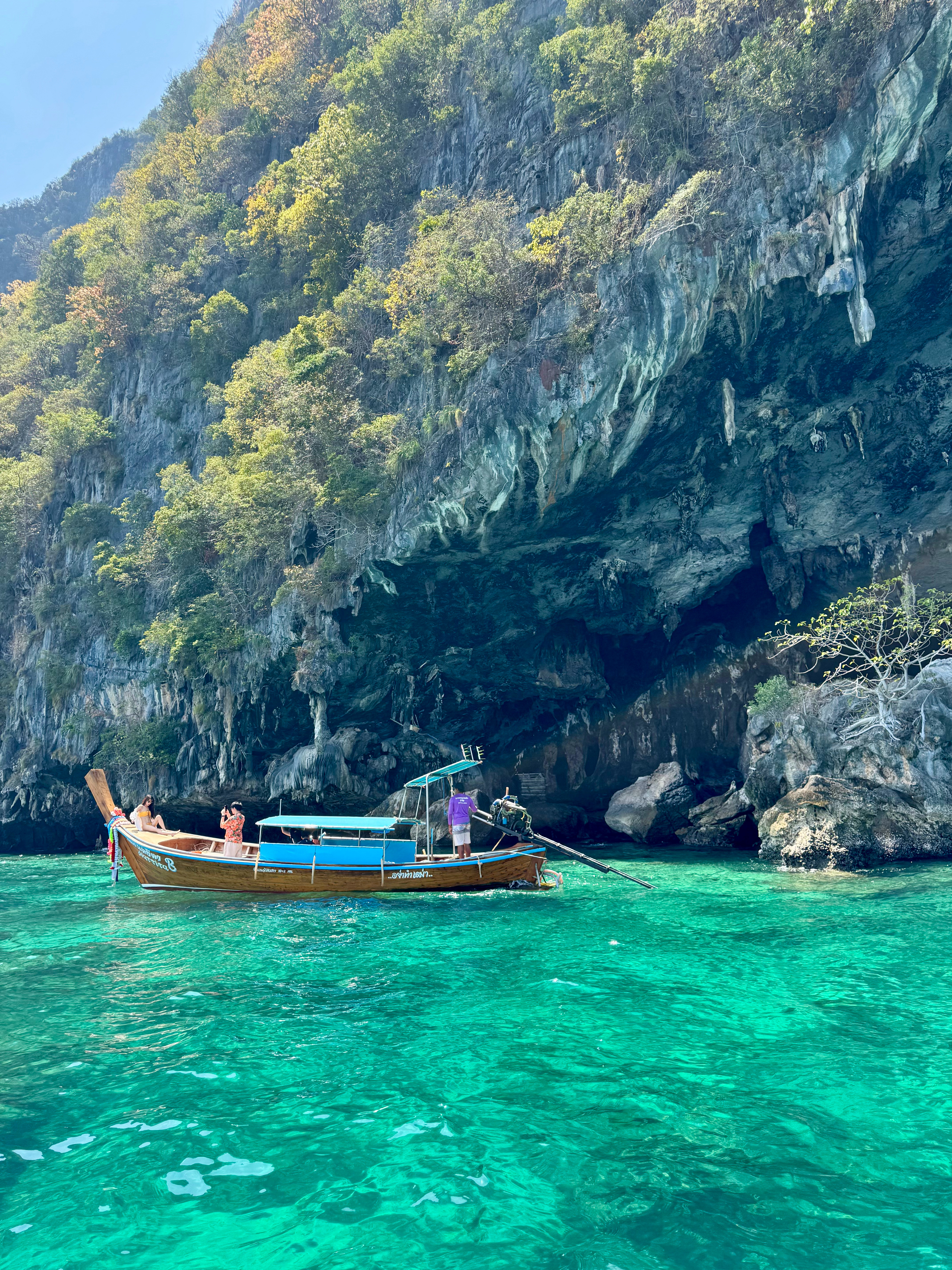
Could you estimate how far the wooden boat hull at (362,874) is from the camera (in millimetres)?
16562

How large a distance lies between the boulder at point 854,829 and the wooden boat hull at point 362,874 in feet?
18.5

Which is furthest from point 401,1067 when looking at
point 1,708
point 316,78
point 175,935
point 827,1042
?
point 316,78

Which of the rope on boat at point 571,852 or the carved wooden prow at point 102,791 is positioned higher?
the carved wooden prow at point 102,791

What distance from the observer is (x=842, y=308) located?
18.1 m

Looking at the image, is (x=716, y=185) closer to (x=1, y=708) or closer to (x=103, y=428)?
(x=103, y=428)

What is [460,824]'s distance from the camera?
1756 cm

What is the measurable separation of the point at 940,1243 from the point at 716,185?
788 inches

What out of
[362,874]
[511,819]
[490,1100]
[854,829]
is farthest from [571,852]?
[490,1100]

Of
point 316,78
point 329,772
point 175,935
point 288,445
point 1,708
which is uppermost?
point 316,78

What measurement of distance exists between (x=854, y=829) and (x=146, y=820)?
54.7ft

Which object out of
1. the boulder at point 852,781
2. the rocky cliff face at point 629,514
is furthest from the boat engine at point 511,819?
the rocky cliff face at point 629,514

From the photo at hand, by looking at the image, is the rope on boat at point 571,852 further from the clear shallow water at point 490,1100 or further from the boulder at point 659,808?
the boulder at point 659,808

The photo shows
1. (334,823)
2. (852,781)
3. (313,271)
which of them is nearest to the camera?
(334,823)

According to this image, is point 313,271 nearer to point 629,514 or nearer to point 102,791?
point 629,514
